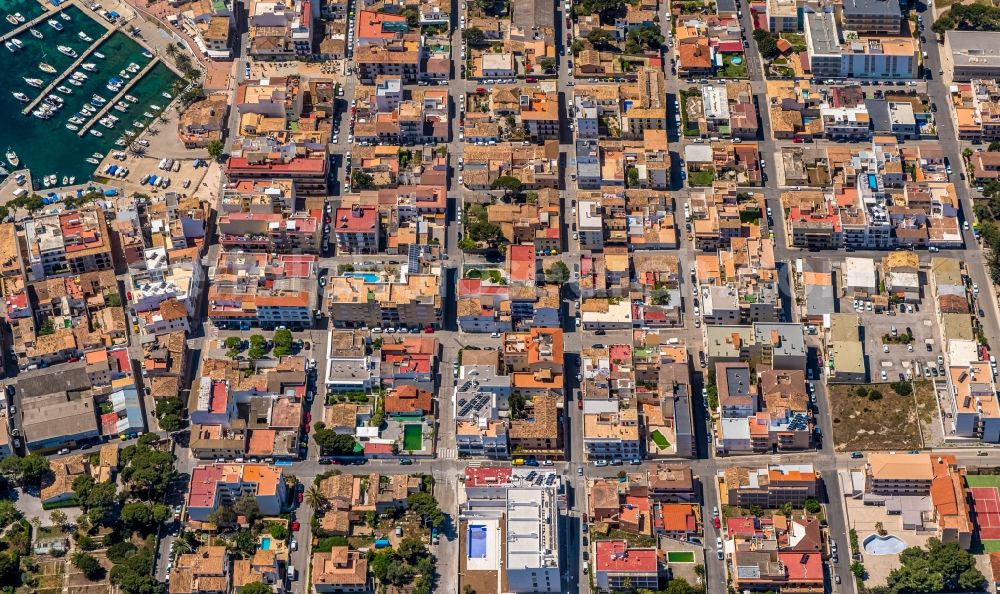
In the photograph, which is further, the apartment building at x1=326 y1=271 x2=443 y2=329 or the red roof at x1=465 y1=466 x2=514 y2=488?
the apartment building at x1=326 y1=271 x2=443 y2=329

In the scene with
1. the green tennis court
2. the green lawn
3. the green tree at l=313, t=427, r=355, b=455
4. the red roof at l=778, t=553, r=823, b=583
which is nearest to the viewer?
the red roof at l=778, t=553, r=823, b=583

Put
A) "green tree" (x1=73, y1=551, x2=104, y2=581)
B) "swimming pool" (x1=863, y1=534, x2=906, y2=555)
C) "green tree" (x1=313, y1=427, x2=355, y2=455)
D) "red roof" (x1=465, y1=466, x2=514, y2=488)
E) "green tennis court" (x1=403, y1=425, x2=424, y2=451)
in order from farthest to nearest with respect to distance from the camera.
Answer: "green tennis court" (x1=403, y1=425, x2=424, y2=451), "green tree" (x1=313, y1=427, x2=355, y2=455), "red roof" (x1=465, y1=466, x2=514, y2=488), "green tree" (x1=73, y1=551, x2=104, y2=581), "swimming pool" (x1=863, y1=534, x2=906, y2=555)

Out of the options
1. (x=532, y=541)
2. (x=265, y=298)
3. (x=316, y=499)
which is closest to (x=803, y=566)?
(x=532, y=541)

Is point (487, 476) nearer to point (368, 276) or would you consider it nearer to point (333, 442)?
point (333, 442)

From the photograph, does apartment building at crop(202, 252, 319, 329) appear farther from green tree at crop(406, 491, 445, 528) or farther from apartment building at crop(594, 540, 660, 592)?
apartment building at crop(594, 540, 660, 592)

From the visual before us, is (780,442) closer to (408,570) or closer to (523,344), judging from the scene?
(523,344)

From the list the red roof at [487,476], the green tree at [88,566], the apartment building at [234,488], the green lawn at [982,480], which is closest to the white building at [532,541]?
the red roof at [487,476]

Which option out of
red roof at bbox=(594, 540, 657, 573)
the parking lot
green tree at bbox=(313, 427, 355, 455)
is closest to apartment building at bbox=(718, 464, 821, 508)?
red roof at bbox=(594, 540, 657, 573)
